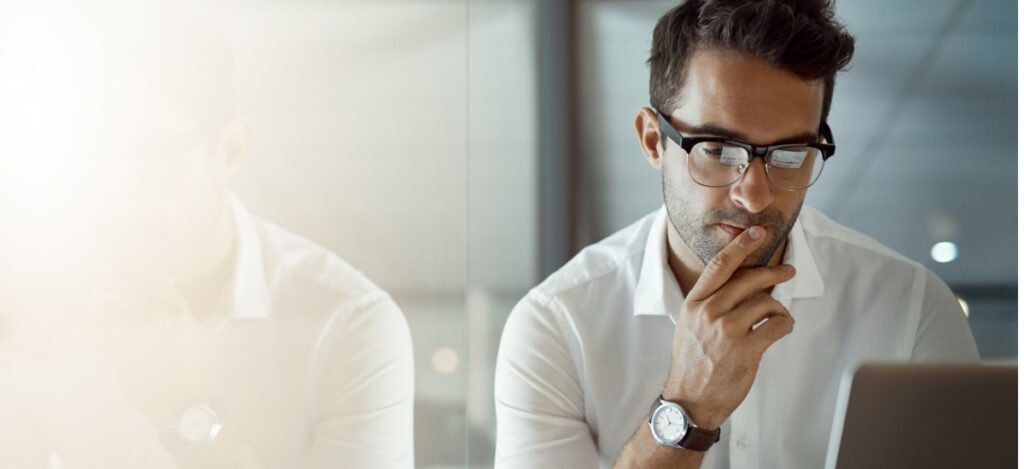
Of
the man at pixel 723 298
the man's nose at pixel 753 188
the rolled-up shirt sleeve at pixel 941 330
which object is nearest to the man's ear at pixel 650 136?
the man at pixel 723 298

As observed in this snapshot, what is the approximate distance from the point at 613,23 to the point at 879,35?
406 mm

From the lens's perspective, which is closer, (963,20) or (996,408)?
(996,408)

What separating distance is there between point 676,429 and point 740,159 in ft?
1.33

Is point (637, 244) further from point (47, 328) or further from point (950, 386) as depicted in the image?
point (47, 328)

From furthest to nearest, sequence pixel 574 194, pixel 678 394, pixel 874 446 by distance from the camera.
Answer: pixel 574 194, pixel 678 394, pixel 874 446

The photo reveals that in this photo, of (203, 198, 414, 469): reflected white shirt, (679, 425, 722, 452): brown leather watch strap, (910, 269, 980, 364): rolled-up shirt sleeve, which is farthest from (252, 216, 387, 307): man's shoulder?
(910, 269, 980, 364): rolled-up shirt sleeve

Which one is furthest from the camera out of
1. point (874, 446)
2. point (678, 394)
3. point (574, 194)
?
point (574, 194)

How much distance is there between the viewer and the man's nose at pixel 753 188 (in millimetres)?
1622

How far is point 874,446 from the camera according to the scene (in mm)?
1516

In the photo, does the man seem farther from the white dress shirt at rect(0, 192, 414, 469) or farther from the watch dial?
the white dress shirt at rect(0, 192, 414, 469)

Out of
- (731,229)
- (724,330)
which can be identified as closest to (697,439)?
(724,330)

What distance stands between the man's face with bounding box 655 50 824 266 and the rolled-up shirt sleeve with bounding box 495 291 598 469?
0.86ft

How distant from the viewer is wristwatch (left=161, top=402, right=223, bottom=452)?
6.03ft

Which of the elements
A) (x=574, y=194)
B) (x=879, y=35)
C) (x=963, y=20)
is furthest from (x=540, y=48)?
(x=963, y=20)
